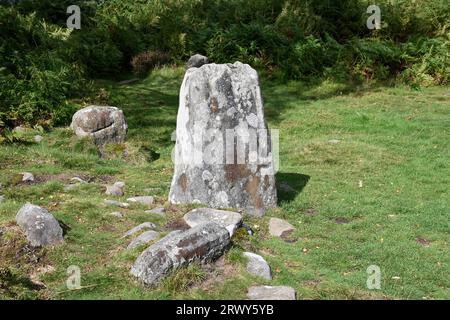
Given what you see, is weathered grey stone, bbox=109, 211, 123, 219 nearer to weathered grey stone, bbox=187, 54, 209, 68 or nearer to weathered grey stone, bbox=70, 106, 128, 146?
weathered grey stone, bbox=70, 106, 128, 146

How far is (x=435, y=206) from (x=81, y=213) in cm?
580

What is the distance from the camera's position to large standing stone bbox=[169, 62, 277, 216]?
9320 millimetres

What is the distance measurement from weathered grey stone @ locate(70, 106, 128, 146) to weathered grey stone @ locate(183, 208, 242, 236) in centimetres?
554

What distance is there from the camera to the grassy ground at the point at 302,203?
6.89m

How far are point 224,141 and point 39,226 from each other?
3.21m

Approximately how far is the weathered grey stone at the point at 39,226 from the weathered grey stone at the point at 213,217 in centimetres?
187

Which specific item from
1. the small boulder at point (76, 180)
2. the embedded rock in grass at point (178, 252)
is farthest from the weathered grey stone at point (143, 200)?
the embedded rock in grass at point (178, 252)

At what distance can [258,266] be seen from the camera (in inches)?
283

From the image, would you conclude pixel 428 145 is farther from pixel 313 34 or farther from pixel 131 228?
pixel 313 34

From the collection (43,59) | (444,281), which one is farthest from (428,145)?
(43,59)

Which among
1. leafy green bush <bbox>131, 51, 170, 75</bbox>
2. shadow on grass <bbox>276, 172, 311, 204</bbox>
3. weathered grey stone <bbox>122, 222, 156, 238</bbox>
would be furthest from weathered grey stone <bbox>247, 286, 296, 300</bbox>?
leafy green bush <bbox>131, 51, 170, 75</bbox>

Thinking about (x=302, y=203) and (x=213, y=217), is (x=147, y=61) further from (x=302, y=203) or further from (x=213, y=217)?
(x=213, y=217)
